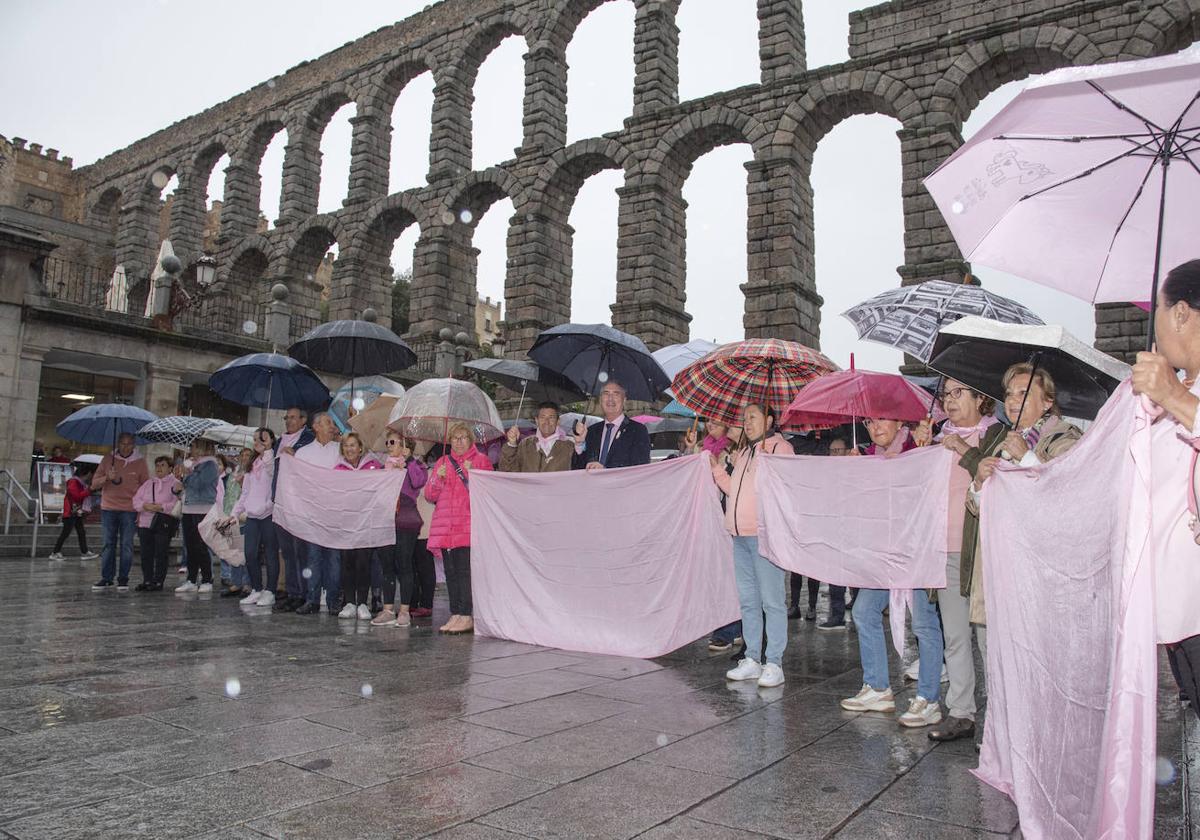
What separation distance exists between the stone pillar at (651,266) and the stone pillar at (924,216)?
6083mm

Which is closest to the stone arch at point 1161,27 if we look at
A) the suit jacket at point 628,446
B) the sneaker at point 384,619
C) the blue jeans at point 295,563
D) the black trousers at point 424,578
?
the suit jacket at point 628,446

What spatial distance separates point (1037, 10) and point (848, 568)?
17.3 metres

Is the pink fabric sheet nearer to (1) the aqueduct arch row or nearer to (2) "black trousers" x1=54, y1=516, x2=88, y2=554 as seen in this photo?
(1) the aqueduct arch row

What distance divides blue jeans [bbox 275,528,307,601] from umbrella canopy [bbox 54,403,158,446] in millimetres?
5295

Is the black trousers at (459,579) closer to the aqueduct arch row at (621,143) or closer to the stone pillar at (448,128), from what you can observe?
the aqueduct arch row at (621,143)

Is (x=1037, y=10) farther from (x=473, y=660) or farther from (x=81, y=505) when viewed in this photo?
(x=81, y=505)

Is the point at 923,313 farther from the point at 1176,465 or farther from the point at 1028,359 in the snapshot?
the point at 1176,465

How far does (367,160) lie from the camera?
2741 cm

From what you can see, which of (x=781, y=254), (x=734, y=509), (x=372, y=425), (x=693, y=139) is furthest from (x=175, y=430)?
(x=693, y=139)

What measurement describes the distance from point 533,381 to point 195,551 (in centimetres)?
463

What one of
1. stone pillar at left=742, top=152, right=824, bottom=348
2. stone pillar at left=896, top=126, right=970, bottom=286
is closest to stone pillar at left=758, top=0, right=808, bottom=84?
stone pillar at left=742, top=152, right=824, bottom=348

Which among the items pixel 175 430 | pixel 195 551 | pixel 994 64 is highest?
pixel 994 64

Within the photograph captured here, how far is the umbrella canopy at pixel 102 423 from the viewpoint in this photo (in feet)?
41.8

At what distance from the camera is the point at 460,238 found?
2578 centimetres
